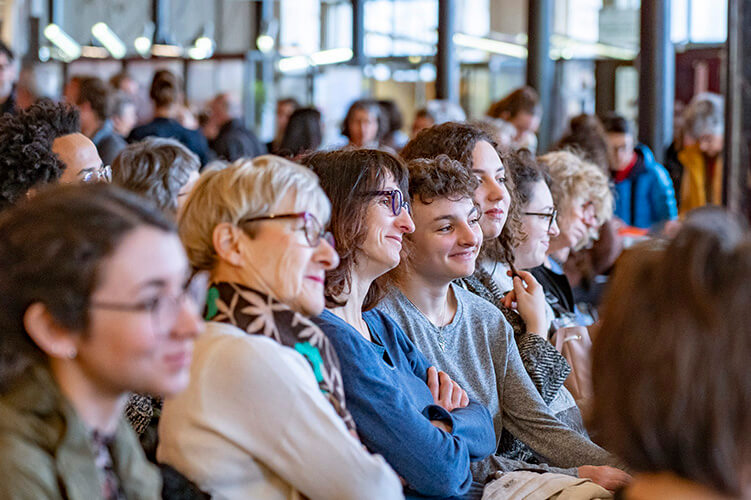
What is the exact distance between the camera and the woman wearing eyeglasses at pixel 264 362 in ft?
5.94

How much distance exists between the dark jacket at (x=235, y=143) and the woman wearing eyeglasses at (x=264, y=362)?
4736 millimetres

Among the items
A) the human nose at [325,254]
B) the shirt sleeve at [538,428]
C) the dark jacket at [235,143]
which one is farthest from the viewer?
the dark jacket at [235,143]

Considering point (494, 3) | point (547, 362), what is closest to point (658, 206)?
point (547, 362)

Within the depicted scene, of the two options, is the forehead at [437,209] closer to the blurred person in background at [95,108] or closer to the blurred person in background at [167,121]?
the blurred person in background at [95,108]

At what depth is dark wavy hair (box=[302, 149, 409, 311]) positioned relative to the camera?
2.58m

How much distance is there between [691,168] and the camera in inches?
305

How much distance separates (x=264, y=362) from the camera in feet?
5.94

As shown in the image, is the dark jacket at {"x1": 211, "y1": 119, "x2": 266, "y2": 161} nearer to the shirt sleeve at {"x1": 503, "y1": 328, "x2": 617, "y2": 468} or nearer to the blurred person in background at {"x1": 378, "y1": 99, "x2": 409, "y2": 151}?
the blurred person in background at {"x1": 378, "y1": 99, "x2": 409, "y2": 151}

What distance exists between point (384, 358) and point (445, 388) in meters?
0.20

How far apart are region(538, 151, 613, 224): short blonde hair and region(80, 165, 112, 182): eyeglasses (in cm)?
178

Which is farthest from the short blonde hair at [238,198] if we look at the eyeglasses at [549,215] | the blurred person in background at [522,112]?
the blurred person in background at [522,112]

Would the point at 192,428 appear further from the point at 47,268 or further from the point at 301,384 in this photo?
the point at 47,268

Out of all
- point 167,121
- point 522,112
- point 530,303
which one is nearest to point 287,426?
point 530,303

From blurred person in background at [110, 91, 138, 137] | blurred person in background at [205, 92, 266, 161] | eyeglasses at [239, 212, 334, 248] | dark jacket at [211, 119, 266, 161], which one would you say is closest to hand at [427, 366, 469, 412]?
eyeglasses at [239, 212, 334, 248]
